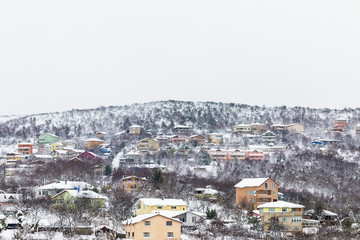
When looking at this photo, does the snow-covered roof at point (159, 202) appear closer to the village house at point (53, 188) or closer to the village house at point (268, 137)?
the village house at point (53, 188)

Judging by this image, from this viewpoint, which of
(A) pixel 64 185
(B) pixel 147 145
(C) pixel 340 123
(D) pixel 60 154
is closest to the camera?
(A) pixel 64 185

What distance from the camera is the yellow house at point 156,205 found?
38.8 meters

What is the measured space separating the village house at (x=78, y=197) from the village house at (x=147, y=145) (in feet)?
105

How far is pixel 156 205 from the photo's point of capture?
128 ft

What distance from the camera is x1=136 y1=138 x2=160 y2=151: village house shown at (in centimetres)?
7475

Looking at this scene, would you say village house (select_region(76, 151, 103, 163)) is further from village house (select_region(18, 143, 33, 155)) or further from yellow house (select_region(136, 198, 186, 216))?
yellow house (select_region(136, 198, 186, 216))

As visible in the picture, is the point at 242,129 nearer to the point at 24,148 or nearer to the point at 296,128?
the point at 296,128

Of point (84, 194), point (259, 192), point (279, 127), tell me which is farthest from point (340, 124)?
point (84, 194)

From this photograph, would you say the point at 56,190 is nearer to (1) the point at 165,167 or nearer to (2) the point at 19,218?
(2) the point at 19,218

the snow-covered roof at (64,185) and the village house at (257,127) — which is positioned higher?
the village house at (257,127)

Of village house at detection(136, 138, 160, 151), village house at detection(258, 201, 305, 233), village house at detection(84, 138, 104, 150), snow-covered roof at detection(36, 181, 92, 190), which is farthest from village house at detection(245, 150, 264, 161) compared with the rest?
village house at detection(258, 201, 305, 233)

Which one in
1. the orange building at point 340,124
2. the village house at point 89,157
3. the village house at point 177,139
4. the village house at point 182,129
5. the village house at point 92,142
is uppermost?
the orange building at point 340,124

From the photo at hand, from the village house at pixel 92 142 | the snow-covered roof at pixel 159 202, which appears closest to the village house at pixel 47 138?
the village house at pixel 92 142

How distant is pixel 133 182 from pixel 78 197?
1078 cm
